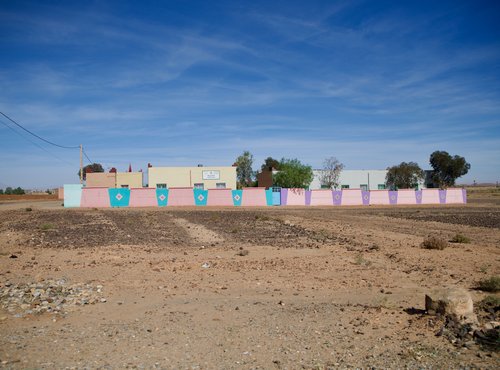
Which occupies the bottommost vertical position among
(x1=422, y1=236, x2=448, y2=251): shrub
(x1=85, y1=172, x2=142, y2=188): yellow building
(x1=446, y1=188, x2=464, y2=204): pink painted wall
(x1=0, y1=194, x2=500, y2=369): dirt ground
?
(x1=0, y1=194, x2=500, y2=369): dirt ground

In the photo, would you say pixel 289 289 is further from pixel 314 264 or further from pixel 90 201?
pixel 90 201

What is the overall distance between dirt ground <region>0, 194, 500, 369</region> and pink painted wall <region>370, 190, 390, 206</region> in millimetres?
47929

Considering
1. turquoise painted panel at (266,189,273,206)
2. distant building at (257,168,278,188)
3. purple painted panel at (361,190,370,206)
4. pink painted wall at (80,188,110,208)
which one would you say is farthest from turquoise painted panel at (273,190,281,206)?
distant building at (257,168,278,188)

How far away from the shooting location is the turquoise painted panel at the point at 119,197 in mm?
56281

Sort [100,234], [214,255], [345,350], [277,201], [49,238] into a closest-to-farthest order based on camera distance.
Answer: [345,350] → [214,255] → [49,238] → [100,234] → [277,201]

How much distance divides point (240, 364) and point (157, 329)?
2105 millimetres

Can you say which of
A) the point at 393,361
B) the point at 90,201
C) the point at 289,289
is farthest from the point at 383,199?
the point at 393,361

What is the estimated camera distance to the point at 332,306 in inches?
365

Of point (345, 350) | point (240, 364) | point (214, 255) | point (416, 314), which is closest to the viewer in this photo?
point (240, 364)

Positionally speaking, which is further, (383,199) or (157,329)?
(383,199)

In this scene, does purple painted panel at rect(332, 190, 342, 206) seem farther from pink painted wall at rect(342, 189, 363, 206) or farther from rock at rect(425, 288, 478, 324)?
rock at rect(425, 288, 478, 324)

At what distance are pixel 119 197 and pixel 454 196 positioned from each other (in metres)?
50.5

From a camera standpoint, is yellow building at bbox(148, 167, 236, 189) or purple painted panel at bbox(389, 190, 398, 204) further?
yellow building at bbox(148, 167, 236, 189)

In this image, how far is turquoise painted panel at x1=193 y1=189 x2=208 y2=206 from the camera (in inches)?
2350
